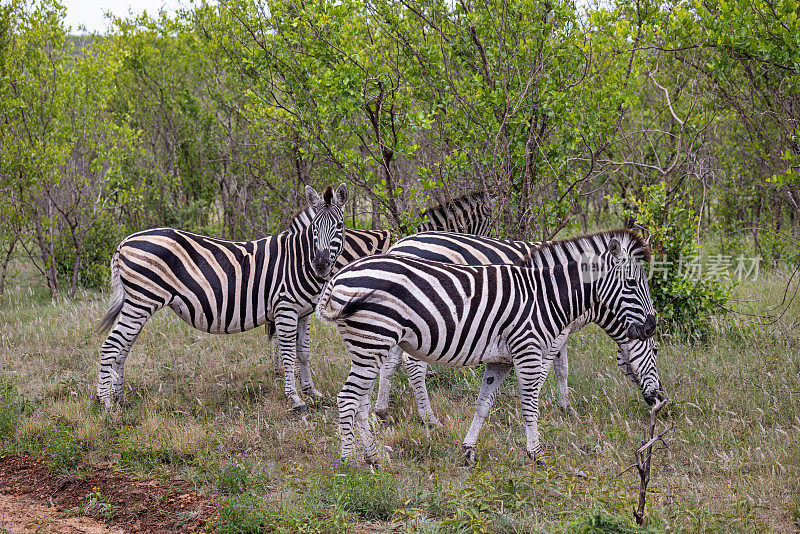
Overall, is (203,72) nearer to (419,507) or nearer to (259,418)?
(259,418)

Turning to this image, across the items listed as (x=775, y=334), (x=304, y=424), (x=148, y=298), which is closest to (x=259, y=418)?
(x=304, y=424)

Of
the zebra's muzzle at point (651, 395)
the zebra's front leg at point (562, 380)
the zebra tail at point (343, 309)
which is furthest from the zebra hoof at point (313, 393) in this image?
the zebra's muzzle at point (651, 395)

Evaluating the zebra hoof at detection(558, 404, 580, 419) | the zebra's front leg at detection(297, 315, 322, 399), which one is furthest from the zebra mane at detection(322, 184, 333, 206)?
the zebra hoof at detection(558, 404, 580, 419)

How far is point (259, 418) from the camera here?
6621mm

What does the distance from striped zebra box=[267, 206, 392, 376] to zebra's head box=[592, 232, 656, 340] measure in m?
2.96

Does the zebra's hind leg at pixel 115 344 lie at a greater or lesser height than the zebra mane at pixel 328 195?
lesser

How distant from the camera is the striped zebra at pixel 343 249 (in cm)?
750

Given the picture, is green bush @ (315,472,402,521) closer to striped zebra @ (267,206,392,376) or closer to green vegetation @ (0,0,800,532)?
green vegetation @ (0,0,800,532)

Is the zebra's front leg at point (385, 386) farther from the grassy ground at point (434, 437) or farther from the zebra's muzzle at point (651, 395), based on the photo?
the zebra's muzzle at point (651, 395)

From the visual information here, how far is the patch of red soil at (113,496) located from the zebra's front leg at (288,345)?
2005 mm

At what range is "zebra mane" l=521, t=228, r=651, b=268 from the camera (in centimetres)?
578

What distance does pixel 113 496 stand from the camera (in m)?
5.05

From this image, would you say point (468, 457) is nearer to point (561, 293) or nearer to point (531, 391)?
point (531, 391)

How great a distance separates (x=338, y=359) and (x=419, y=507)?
389 centimetres
